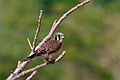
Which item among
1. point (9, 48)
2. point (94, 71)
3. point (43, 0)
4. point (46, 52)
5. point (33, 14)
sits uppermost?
point (43, 0)

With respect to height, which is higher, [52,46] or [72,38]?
[72,38]

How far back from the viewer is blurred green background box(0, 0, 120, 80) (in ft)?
74.9

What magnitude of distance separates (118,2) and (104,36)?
6401mm

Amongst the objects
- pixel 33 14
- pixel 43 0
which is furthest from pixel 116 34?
pixel 43 0

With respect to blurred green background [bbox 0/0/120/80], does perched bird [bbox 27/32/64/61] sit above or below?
below

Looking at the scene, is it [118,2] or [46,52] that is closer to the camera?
[46,52]

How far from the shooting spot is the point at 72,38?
26.5 metres

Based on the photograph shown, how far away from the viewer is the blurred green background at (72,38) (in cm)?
2283

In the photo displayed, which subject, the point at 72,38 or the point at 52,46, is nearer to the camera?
the point at 52,46

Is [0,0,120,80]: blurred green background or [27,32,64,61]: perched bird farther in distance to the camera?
[0,0,120,80]: blurred green background

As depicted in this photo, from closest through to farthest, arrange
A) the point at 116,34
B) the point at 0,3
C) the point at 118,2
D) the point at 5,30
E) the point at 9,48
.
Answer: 1. the point at 9,48
2. the point at 5,30
3. the point at 116,34
4. the point at 0,3
5. the point at 118,2

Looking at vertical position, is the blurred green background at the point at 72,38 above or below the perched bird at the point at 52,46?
above

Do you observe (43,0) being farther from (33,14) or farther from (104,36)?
(104,36)

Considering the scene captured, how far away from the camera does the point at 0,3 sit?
106 feet
